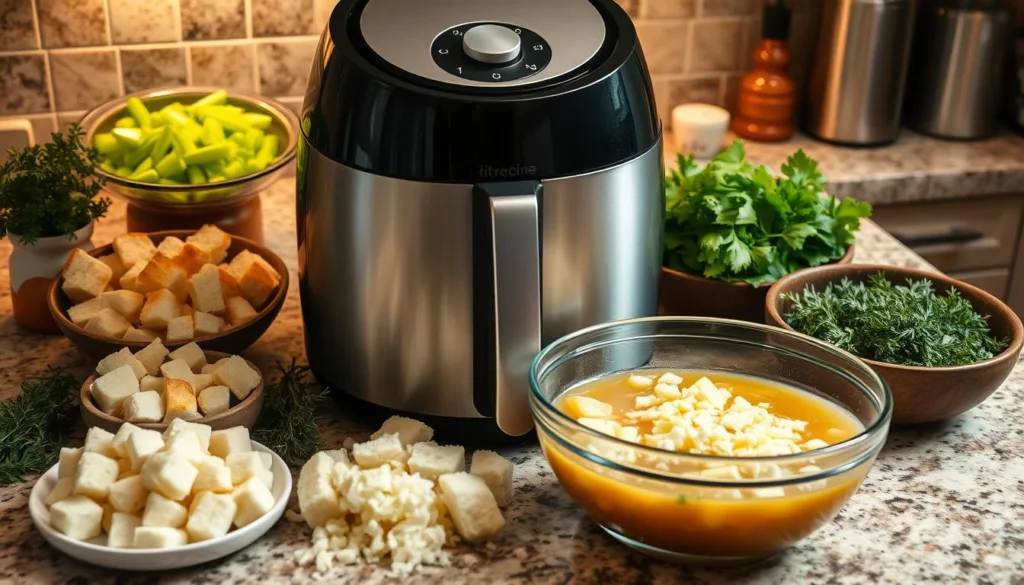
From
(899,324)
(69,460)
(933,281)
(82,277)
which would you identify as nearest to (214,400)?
(69,460)

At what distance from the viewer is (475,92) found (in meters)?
0.94

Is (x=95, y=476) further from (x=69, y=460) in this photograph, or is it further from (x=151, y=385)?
(x=151, y=385)

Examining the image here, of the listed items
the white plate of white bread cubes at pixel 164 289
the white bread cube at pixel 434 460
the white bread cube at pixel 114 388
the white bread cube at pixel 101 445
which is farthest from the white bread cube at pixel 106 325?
the white bread cube at pixel 434 460

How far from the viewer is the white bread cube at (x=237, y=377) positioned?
40.3 inches

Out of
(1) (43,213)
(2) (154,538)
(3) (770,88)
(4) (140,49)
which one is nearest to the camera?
(2) (154,538)

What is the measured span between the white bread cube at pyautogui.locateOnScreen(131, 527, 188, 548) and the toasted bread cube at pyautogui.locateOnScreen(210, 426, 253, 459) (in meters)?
0.09

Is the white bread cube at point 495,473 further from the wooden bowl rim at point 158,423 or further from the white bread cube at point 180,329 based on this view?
the white bread cube at point 180,329

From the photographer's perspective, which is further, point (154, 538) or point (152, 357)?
point (152, 357)

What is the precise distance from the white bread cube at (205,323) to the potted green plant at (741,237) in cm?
49

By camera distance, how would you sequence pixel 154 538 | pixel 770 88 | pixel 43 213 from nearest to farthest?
pixel 154 538 → pixel 43 213 → pixel 770 88

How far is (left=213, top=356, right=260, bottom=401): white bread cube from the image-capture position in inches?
40.3

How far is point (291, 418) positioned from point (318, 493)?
0.51 ft

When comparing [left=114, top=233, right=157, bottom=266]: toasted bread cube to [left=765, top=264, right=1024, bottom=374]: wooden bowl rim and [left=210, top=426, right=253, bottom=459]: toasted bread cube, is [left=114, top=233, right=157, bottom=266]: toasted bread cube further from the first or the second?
[left=765, top=264, right=1024, bottom=374]: wooden bowl rim

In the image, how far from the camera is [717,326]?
41.1 inches
